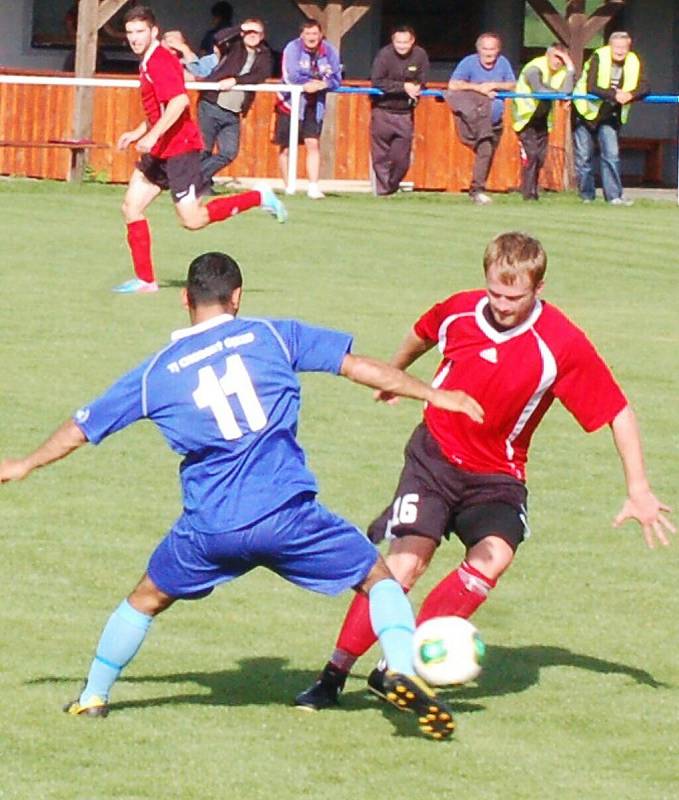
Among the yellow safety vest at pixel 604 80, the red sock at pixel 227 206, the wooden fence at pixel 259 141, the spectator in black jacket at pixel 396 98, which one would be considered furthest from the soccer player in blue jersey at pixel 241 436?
the wooden fence at pixel 259 141

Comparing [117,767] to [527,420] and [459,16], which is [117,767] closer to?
[527,420]

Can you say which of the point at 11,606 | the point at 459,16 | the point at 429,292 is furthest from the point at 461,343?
the point at 459,16

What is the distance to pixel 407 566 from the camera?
6.74 m

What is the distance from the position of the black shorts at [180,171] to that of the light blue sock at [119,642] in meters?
9.17

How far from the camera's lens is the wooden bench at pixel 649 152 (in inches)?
1248

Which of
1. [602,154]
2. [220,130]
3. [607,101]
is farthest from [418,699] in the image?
[607,101]

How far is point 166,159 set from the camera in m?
15.3

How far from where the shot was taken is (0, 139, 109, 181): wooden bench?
80.5 ft

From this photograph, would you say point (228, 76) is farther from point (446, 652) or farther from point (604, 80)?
point (446, 652)

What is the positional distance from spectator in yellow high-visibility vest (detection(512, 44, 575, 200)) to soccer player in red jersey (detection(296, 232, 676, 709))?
17718 mm

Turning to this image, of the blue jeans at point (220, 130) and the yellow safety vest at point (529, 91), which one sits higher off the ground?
the yellow safety vest at point (529, 91)

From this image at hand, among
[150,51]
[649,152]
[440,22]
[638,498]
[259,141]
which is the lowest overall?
[638,498]

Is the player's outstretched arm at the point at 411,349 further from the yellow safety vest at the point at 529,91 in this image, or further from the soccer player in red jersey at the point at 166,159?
the yellow safety vest at the point at 529,91

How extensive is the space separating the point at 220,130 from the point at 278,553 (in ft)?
57.5
